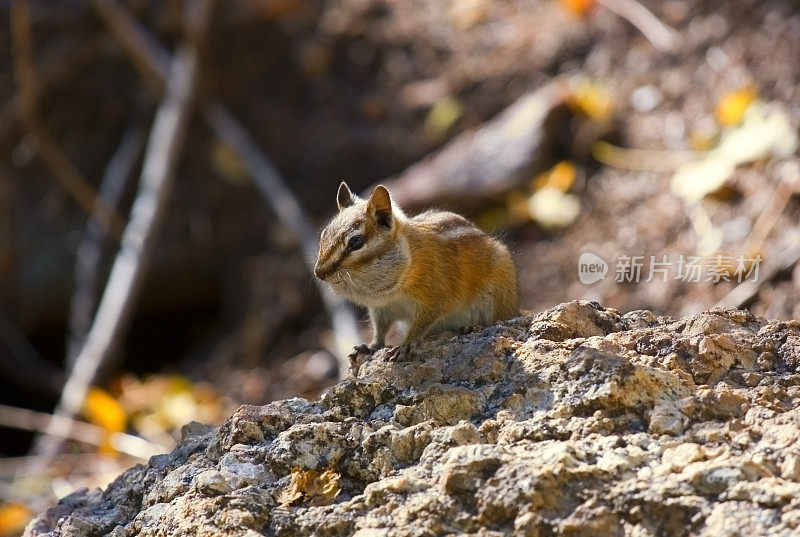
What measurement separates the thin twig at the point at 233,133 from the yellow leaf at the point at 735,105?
3.17m

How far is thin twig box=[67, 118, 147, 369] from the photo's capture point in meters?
7.90

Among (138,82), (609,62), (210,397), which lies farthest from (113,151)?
(609,62)

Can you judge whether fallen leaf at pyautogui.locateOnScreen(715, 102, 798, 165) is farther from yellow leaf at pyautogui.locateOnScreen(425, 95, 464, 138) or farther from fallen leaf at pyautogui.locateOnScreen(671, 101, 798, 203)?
yellow leaf at pyautogui.locateOnScreen(425, 95, 464, 138)

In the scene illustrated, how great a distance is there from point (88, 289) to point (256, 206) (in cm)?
166

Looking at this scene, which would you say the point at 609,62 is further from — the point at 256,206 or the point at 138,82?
the point at 138,82

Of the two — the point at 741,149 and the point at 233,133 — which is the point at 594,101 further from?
the point at 233,133

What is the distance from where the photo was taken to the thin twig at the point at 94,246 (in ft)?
25.9

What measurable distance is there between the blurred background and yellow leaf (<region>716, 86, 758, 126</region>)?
0.6 inches

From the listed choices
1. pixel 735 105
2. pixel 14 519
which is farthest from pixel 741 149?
pixel 14 519

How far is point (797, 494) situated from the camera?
204 cm

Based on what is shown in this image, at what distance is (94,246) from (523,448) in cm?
677

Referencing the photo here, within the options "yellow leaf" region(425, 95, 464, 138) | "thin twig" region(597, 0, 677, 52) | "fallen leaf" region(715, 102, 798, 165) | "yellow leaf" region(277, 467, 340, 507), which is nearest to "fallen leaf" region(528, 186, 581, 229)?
"fallen leaf" region(715, 102, 798, 165)

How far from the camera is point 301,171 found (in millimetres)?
8445

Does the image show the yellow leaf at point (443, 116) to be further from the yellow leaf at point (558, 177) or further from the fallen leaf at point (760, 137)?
the fallen leaf at point (760, 137)
